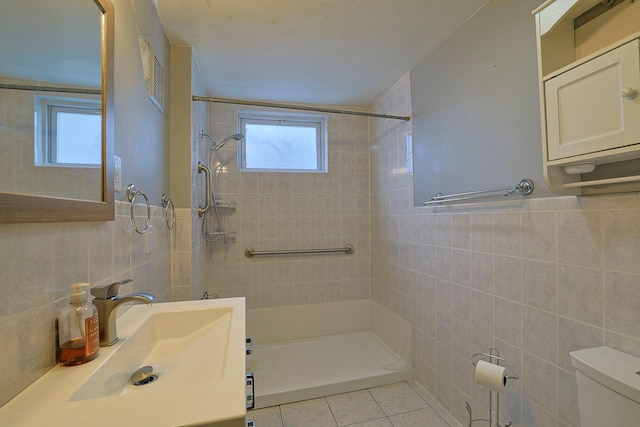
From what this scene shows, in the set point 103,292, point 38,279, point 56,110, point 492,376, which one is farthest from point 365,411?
point 56,110

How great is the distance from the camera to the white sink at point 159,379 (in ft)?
1.54

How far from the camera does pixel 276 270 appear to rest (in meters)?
2.70

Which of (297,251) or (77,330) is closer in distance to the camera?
(77,330)

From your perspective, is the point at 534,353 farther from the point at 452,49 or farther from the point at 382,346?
the point at 452,49

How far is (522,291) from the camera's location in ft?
4.22

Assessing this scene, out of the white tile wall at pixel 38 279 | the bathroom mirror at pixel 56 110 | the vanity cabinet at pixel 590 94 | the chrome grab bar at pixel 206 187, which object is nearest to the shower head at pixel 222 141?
the chrome grab bar at pixel 206 187

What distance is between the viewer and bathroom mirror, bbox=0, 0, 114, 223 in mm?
568

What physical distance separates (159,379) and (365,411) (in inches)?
58.8

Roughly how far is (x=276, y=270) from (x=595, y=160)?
235 centimetres

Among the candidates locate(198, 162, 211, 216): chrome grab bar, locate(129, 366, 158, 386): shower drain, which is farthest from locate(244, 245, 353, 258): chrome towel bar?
locate(129, 366, 158, 386): shower drain

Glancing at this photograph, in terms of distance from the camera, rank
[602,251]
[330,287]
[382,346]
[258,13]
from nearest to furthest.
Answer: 1. [602,251]
2. [258,13]
3. [382,346]
4. [330,287]

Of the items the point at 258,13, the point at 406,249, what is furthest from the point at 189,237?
the point at 406,249

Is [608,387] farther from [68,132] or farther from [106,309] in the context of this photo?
[68,132]

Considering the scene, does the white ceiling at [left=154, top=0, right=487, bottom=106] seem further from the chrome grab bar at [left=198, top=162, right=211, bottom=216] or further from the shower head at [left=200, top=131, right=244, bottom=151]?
the chrome grab bar at [left=198, top=162, right=211, bottom=216]
